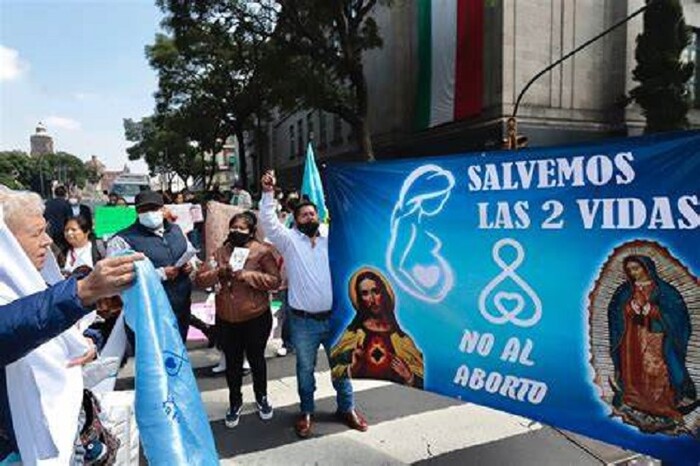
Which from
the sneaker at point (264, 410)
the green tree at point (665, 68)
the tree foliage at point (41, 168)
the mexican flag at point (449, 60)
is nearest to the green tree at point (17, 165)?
the tree foliage at point (41, 168)

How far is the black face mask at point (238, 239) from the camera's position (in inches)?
→ 190

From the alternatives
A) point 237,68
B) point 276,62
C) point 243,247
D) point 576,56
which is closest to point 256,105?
point 237,68

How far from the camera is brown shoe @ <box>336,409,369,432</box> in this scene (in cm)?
457

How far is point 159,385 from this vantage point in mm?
2236

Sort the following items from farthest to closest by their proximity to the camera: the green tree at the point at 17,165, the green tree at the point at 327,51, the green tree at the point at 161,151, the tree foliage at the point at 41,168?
the green tree at the point at 17,165
the tree foliage at the point at 41,168
the green tree at the point at 161,151
the green tree at the point at 327,51

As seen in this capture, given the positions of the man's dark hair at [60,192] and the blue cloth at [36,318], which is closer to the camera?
the blue cloth at [36,318]

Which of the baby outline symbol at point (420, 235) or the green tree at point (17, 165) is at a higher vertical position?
the green tree at point (17, 165)

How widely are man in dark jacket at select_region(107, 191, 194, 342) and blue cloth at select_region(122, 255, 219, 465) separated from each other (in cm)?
244

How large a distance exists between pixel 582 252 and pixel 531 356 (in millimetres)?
641

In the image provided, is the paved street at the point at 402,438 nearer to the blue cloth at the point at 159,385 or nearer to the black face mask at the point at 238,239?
the black face mask at the point at 238,239

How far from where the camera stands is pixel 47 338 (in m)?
1.68

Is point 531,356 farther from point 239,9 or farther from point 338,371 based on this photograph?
point 239,9

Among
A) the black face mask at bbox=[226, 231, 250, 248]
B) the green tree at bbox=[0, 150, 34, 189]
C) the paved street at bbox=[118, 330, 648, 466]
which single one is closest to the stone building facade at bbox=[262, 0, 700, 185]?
the paved street at bbox=[118, 330, 648, 466]

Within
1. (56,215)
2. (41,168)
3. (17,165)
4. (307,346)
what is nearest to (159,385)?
(307,346)
